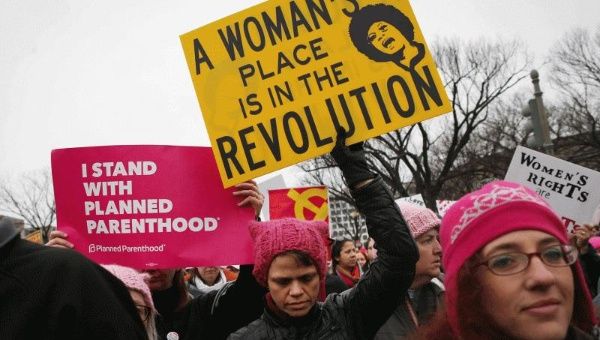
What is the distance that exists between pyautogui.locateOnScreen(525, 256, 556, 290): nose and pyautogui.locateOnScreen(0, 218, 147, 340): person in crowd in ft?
3.40

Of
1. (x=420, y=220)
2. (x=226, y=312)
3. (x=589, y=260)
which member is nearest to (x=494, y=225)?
(x=226, y=312)

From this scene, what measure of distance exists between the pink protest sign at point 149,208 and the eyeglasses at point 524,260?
1619mm

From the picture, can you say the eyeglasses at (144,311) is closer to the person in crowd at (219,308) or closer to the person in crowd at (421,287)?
the person in crowd at (219,308)

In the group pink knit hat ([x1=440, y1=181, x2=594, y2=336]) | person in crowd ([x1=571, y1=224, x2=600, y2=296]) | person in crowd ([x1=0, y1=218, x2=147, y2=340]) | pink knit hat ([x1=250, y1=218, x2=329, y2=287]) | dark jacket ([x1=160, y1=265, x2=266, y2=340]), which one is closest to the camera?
person in crowd ([x1=0, y1=218, x2=147, y2=340])

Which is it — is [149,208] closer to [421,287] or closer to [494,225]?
[421,287]

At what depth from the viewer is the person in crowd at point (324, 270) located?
2.40 meters

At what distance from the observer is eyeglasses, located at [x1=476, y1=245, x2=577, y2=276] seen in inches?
64.3

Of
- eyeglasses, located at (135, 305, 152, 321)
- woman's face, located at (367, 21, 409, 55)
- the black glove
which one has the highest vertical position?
woman's face, located at (367, 21, 409, 55)

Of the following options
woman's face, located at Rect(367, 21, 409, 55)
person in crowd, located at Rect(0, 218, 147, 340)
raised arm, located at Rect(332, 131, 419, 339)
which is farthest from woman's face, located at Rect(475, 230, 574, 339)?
woman's face, located at Rect(367, 21, 409, 55)

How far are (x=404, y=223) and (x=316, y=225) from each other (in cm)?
52

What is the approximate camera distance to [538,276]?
159cm

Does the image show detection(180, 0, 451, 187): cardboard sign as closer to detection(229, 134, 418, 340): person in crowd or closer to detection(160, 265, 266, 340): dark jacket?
detection(229, 134, 418, 340): person in crowd

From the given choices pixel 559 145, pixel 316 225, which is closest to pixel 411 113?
pixel 316 225

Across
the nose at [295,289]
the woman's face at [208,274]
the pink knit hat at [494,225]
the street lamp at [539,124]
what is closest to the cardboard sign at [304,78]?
the nose at [295,289]
